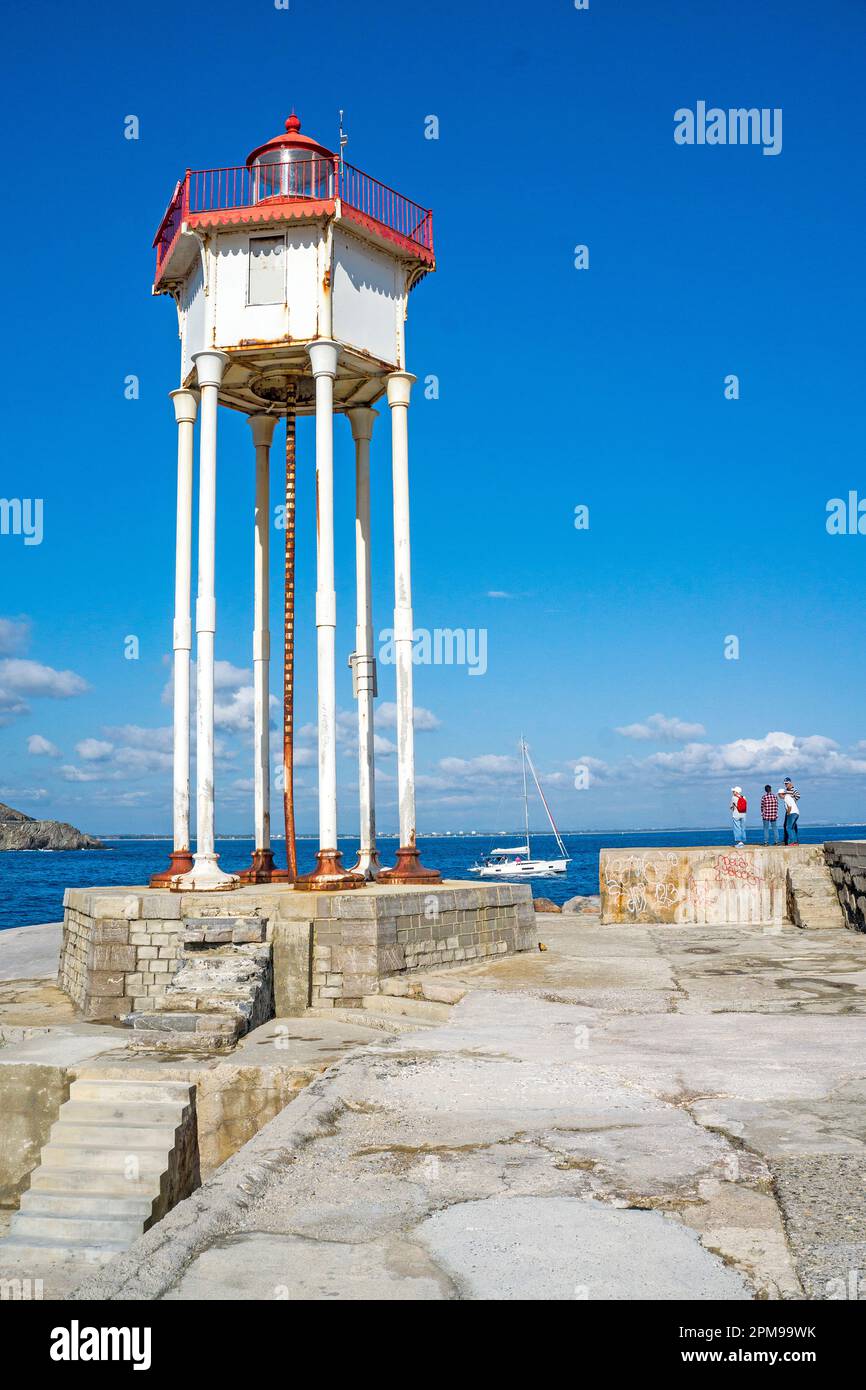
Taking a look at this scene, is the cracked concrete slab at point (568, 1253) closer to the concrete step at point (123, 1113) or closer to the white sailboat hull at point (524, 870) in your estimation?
the concrete step at point (123, 1113)

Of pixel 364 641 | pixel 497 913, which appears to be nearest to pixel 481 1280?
pixel 497 913

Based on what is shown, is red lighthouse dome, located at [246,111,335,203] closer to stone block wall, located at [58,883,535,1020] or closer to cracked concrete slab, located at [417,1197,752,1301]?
stone block wall, located at [58,883,535,1020]

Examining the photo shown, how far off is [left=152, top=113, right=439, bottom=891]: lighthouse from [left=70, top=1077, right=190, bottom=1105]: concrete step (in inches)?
203

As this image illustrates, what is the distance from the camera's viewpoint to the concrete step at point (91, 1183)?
7555 mm

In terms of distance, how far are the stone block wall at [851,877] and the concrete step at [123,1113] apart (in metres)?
12.3

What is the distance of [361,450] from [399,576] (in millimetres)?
3320

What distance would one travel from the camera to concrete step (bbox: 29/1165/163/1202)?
24.8 ft

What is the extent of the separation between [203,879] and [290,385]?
8196mm

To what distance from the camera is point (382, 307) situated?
16250 mm

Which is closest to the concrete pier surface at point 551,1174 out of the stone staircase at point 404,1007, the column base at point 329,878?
the stone staircase at point 404,1007

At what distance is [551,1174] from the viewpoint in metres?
A: 5.62

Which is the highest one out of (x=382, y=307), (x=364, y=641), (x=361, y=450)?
(x=382, y=307)

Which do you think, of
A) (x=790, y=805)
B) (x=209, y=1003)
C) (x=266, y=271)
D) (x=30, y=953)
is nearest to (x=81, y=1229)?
(x=209, y=1003)
